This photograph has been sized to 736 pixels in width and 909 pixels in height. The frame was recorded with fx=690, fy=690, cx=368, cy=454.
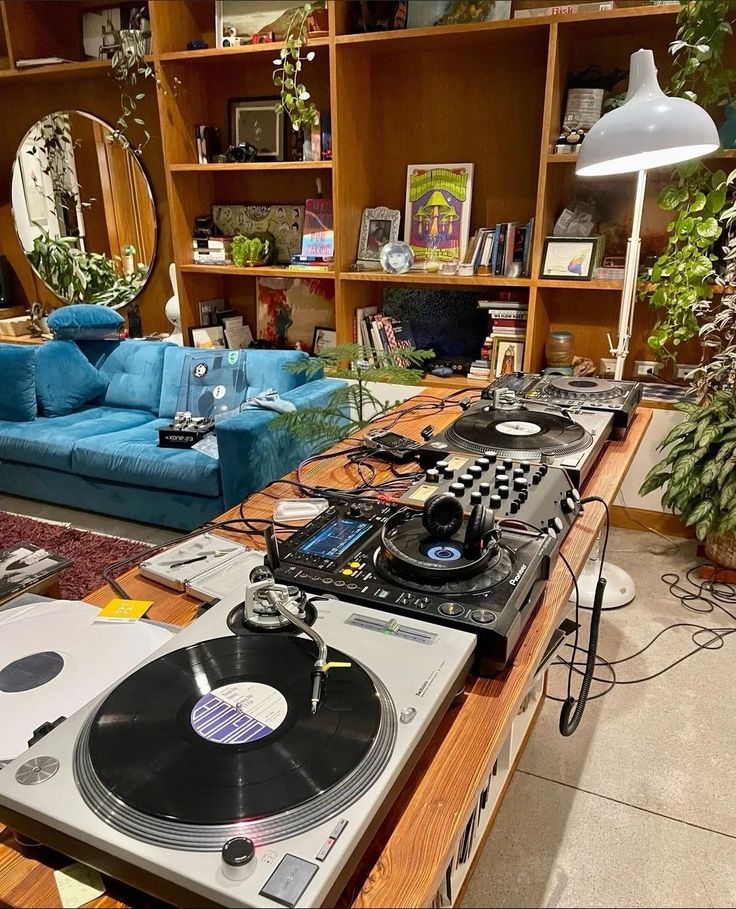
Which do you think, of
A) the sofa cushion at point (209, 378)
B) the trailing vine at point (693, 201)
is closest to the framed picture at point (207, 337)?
the sofa cushion at point (209, 378)

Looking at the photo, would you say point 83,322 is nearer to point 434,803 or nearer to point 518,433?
point 518,433

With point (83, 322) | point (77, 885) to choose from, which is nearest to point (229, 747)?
point (77, 885)

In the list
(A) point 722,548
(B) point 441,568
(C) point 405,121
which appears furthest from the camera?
(C) point 405,121

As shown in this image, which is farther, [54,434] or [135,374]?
[135,374]

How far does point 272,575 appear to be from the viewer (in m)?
0.97

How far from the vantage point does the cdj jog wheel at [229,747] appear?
581mm

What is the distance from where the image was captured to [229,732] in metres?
0.66

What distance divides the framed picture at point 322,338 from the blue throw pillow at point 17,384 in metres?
1.34

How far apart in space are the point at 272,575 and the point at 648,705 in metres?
1.37

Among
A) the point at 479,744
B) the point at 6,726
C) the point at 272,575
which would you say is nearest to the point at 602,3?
the point at 272,575

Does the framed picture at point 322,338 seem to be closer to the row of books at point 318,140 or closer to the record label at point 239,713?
the row of books at point 318,140

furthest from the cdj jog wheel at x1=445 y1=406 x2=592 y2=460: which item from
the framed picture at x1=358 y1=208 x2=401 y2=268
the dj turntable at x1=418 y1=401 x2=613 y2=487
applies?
the framed picture at x1=358 y1=208 x2=401 y2=268

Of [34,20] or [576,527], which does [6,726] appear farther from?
[34,20]

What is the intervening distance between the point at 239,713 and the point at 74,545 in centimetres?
233
